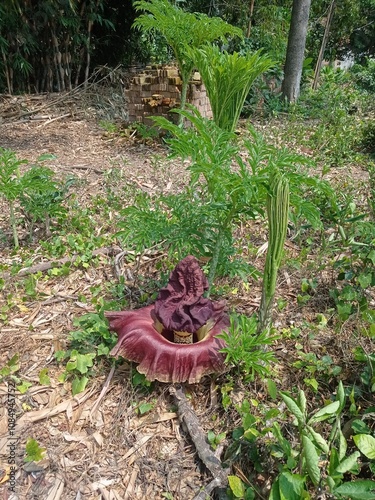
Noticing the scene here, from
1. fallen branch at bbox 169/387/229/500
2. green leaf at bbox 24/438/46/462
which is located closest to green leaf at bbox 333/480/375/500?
fallen branch at bbox 169/387/229/500

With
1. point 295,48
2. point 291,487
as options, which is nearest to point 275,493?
point 291,487

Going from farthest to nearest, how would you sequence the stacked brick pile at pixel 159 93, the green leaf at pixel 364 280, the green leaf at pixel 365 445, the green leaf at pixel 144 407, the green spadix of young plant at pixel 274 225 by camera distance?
the stacked brick pile at pixel 159 93 → the green leaf at pixel 364 280 → the green leaf at pixel 144 407 → the green spadix of young plant at pixel 274 225 → the green leaf at pixel 365 445

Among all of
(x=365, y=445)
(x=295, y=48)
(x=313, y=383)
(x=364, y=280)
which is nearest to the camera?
(x=365, y=445)

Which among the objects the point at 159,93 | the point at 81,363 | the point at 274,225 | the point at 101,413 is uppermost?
the point at 159,93

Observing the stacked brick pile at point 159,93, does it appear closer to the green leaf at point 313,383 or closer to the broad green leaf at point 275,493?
the green leaf at point 313,383

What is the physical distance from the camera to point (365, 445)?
3.51 ft

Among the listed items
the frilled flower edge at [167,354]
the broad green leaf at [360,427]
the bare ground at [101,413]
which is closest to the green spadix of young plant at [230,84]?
the bare ground at [101,413]

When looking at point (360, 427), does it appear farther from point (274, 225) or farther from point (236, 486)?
point (274, 225)

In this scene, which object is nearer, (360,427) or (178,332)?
(360,427)

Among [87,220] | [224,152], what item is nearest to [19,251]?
[87,220]

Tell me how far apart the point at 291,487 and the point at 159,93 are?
4047 millimetres

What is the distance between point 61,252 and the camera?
246 centimetres

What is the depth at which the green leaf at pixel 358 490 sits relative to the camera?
95 cm

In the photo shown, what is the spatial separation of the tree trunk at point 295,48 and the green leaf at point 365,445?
500cm
